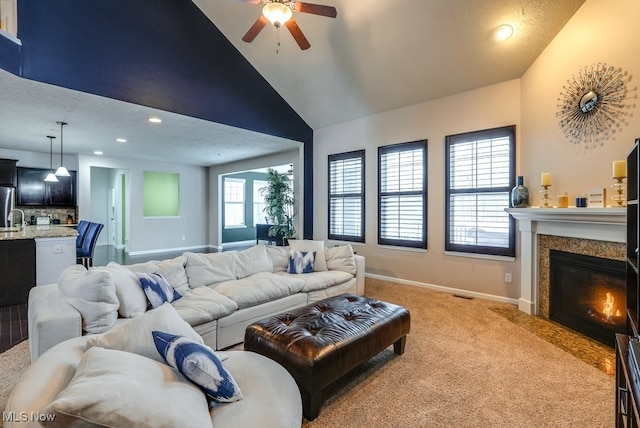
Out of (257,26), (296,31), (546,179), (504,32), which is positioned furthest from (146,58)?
(546,179)

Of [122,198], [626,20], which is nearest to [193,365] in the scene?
[626,20]

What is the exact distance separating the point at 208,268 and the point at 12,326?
2.18 metres

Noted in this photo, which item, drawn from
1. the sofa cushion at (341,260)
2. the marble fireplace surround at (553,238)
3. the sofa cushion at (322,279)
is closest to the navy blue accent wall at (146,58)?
the sofa cushion at (341,260)

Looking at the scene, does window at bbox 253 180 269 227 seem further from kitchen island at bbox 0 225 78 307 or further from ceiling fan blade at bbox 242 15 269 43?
ceiling fan blade at bbox 242 15 269 43

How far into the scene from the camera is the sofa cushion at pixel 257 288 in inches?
115

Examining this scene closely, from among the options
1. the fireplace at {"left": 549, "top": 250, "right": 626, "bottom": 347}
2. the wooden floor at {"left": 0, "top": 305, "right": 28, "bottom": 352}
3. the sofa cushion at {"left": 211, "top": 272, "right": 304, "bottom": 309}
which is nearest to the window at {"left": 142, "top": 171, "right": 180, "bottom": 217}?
the wooden floor at {"left": 0, "top": 305, "right": 28, "bottom": 352}

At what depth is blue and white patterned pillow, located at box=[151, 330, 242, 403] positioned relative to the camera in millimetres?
1243

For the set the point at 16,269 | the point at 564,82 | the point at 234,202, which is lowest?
the point at 16,269

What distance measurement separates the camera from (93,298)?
2127 millimetres

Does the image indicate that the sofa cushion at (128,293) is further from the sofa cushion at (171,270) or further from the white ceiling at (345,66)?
the white ceiling at (345,66)

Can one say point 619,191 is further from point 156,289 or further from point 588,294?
point 156,289

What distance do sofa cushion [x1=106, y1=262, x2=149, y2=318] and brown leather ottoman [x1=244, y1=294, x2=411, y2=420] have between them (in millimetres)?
955

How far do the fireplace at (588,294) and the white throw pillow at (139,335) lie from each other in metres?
3.69

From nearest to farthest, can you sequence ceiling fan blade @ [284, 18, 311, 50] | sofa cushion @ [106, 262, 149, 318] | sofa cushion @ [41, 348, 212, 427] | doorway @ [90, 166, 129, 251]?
1. sofa cushion @ [41, 348, 212, 427]
2. sofa cushion @ [106, 262, 149, 318]
3. ceiling fan blade @ [284, 18, 311, 50]
4. doorway @ [90, 166, 129, 251]
